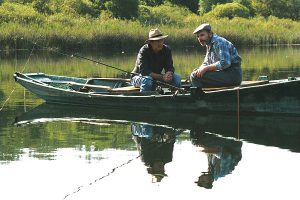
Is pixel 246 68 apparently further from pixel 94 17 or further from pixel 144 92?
pixel 94 17

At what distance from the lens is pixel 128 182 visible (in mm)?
6926

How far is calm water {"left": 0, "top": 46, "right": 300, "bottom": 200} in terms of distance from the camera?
6.64 m

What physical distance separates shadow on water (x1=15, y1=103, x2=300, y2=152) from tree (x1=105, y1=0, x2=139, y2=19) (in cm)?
2730

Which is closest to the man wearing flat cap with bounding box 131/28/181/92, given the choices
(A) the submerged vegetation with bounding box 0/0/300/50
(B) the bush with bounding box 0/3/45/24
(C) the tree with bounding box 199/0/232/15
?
(A) the submerged vegetation with bounding box 0/0/300/50

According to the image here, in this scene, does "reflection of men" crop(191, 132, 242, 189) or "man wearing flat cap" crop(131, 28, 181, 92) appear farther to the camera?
"man wearing flat cap" crop(131, 28, 181, 92)

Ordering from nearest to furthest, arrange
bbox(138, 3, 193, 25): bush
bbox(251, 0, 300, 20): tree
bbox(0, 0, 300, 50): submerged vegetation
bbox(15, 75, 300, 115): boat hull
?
bbox(15, 75, 300, 115): boat hull < bbox(0, 0, 300, 50): submerged vegetation < bbox(138, 3, 193, 25): bush < bbox(251, 0, 300, 20): tree

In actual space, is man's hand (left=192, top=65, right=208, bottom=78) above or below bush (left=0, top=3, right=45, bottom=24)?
below

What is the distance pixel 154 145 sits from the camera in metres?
8.73

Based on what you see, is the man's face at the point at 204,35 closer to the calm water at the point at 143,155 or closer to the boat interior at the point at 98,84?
the boat interior at the point at 98,84

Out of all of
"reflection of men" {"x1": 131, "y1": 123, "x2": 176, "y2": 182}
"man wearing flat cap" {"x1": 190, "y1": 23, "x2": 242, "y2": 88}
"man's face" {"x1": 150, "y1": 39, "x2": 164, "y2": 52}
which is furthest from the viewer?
"man's face" {"x1": 150, "y1": 39, "x2": 164, "y2": 52}

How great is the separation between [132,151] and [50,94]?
188 inches

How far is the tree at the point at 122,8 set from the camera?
39.8m

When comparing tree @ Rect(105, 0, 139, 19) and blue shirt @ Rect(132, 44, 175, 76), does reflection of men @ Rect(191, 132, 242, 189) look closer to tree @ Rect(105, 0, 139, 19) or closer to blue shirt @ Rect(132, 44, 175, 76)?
blue shirt @ Rect(132, 44, 175, 76)

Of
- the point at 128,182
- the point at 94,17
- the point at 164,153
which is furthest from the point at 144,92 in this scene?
the point at 94,17
